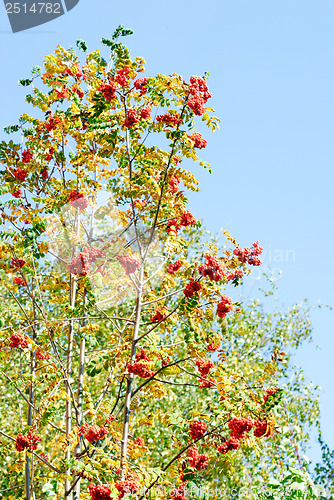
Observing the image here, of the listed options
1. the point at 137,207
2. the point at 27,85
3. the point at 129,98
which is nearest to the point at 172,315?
the point at 137,207

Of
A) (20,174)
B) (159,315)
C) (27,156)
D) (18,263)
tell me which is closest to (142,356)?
(159,315)

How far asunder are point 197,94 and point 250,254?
176 centimetres

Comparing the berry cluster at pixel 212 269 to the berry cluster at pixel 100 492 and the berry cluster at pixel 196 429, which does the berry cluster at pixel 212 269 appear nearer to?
the berry cluster at pixel 196 429

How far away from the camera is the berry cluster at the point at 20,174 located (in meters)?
6.40

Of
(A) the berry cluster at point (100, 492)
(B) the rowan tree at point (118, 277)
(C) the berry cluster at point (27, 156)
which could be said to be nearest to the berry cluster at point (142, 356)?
(B) the rowan tree at point (118, 277)

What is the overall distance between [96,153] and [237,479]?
6.91 m

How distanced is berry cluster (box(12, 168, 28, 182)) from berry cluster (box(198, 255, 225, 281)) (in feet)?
9.11

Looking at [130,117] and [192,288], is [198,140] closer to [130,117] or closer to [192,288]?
[130,117]

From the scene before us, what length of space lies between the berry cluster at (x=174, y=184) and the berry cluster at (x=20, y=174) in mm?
2008

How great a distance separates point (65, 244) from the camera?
→ 630 centimetres

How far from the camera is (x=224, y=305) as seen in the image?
5.08 meters

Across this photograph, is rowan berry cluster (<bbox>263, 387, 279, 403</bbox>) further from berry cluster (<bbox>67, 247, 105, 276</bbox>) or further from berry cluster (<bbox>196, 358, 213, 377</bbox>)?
berry cluster (<bbox>67, 247, 105, 276</bbox>)

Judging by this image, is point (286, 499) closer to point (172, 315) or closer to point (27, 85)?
point (172, 315)

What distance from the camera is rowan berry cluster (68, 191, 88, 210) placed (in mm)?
6059
